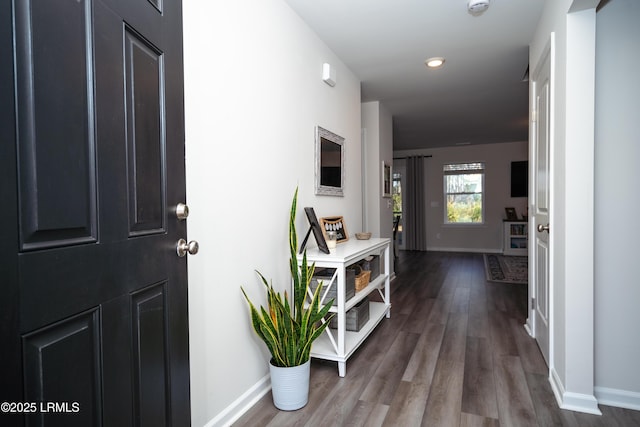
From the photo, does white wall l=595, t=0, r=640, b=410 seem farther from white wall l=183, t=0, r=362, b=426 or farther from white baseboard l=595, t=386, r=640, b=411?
white wall l=183, t=0, r=362, b=426

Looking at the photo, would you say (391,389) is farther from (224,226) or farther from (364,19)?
(364,19)

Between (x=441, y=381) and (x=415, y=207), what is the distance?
6.39 m

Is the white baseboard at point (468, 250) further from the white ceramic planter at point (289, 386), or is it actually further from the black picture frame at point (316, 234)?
the white ceramic planter at point (289, 386)

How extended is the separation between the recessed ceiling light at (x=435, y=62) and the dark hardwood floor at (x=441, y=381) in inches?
91.7

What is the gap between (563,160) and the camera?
6.17 feet

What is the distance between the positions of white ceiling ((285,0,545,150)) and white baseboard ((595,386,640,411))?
2.32 m

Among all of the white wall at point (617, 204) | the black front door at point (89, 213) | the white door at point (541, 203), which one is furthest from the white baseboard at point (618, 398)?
the black front door at point (89, 213)

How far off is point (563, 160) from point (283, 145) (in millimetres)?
1560

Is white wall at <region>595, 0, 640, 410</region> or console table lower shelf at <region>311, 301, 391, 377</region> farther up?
white wall at <region>595, 0, 640, 410</region>

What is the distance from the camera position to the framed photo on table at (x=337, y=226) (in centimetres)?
277

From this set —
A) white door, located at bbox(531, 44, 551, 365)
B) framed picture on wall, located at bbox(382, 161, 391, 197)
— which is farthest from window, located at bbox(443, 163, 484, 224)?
white door, located at bbox(531, 44, 551, 365)

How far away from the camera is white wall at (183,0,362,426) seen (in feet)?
5.06

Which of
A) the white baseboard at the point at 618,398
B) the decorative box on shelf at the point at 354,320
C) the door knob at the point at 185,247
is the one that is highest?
the door knob at the point at 185,247

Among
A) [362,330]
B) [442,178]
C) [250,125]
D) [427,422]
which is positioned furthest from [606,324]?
[442,178]
